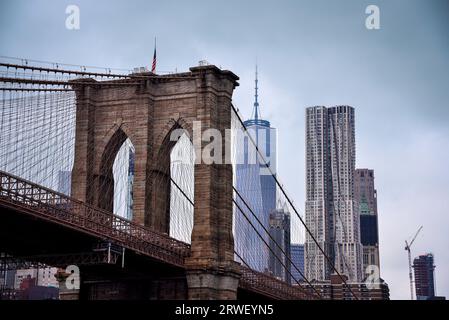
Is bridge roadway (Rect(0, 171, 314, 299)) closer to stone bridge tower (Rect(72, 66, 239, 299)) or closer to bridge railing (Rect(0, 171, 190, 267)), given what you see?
bridge railing (Rect(0, 171, 190, 267))

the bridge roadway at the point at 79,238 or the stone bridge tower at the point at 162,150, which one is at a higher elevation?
the stone bridge tower at the point at 162,150

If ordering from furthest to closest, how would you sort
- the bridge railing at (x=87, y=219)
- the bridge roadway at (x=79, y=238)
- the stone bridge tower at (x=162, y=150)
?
1. the stone bridge tower at (x=162, y=150)
2. the bridge roadway at (x=79, y=238)
3. the bridge railing at (x=87, y=219)

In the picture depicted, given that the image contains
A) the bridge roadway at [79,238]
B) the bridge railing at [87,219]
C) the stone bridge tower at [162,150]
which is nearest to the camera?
the bridge railing at [87,219]

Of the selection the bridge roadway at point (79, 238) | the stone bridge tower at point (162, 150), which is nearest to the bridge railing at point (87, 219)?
the bridge roadway at point (79, 238)

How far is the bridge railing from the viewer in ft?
204

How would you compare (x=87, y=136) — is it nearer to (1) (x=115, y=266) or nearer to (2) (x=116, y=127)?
(2) (x=116, y=127)

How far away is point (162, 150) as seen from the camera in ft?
280

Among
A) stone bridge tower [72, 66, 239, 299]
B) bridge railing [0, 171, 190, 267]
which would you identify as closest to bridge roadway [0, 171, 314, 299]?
bridge railing [0, 171, 190, 267]

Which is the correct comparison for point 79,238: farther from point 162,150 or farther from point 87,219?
point 162,150

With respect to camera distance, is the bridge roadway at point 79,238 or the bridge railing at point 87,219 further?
the bridge roadway at point 79,238

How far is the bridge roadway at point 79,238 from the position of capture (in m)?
63.3

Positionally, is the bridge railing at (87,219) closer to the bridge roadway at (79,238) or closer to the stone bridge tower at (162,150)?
the bridge roadway at (79,238)

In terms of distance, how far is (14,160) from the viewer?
75.9 m
